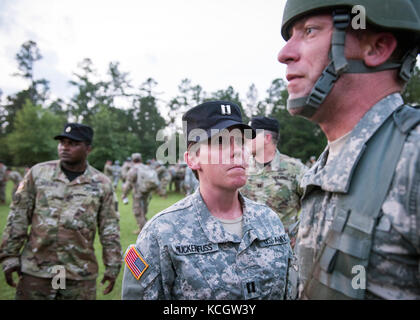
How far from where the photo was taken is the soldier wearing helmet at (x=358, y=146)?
106 cm

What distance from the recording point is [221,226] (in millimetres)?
2119

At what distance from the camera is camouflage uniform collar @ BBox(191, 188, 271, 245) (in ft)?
6.78

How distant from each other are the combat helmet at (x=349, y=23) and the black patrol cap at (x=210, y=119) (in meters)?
0.97

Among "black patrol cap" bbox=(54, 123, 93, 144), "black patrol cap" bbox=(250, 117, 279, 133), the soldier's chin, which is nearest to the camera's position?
the soldier's chin

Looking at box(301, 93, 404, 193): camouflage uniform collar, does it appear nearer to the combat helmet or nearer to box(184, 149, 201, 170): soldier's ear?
the combat helmet

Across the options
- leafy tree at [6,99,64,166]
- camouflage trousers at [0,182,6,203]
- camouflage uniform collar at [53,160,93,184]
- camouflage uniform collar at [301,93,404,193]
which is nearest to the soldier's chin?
camouflage uniform collar at [301,93,404,193]

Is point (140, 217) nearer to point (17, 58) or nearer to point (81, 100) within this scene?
point (81, 100)

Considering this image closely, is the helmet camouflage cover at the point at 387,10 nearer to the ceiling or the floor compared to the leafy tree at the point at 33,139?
nearer to the floor

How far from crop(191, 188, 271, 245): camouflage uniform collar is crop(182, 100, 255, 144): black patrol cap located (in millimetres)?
503

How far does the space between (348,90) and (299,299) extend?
1035 mm

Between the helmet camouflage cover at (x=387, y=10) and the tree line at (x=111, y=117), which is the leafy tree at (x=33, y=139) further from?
the helmet camouflage cover at (x=387, y=10)

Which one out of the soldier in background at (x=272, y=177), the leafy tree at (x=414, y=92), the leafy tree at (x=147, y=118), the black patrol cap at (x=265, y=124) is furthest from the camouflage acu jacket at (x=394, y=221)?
the leafy tree at (x=147, y=118)

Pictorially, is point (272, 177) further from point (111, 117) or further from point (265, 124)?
point (111, 117)
